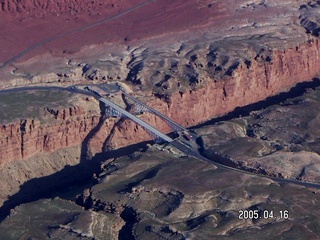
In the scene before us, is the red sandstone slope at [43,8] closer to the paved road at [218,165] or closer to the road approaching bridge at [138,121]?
the road approaching bridge at [138,121]

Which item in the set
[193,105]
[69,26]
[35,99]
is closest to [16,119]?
[35,99]

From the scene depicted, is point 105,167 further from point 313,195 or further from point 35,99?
point 313,195

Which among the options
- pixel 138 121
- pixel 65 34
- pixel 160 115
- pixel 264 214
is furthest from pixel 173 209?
pixel 65 34

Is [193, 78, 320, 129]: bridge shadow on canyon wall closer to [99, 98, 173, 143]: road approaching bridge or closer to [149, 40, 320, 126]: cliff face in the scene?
[149, 40, 320, 126]: cliff face

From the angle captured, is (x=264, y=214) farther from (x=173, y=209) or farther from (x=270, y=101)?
(x=270, y=101)

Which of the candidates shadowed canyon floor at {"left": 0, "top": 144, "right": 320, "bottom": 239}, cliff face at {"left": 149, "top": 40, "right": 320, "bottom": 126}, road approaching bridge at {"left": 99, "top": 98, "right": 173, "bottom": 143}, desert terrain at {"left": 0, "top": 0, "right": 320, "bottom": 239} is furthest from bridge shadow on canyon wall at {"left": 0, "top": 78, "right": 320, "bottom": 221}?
shadowed canyon floor at {"left": 0, "top": 144, "right": 320, "bottom": 239}

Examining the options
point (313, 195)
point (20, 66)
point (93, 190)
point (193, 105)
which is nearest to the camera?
point (313, 195)
